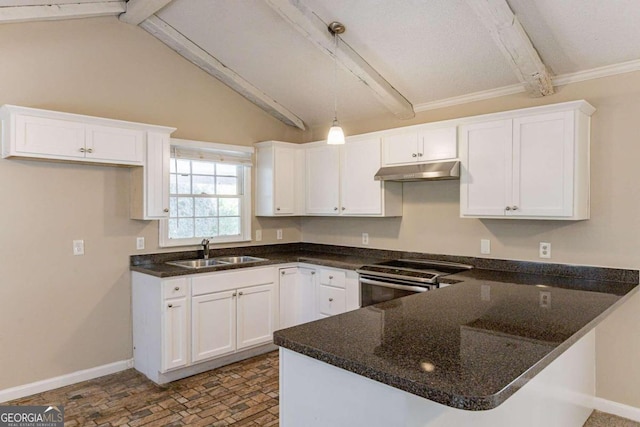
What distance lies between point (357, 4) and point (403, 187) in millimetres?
1759

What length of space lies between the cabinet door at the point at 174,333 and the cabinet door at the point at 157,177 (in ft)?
2.55

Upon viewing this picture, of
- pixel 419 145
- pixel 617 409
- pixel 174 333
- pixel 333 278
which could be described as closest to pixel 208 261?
pixel 174 333

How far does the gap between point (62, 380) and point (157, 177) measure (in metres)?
1.76

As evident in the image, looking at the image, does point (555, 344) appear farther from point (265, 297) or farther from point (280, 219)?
point (280, 219)

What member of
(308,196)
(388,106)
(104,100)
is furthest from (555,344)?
(104,100)

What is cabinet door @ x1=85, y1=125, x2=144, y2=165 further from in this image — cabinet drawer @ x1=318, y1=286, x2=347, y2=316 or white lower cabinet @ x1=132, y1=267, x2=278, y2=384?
cabinet drawer @ x1=318, y1=286, x2=347, y2=316

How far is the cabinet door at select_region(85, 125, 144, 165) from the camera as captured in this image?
3182mm

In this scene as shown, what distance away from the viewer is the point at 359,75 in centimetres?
355

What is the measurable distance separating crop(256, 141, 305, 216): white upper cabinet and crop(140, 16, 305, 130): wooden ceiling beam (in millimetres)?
420

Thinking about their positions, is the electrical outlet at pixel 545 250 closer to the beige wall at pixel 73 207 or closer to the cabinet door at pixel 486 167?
the cabinet door at pixel 486 167

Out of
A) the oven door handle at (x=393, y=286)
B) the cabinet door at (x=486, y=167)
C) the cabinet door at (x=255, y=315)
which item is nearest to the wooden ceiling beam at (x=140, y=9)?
the cabinet door at (x=255, y=315)

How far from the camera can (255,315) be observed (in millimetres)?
3918

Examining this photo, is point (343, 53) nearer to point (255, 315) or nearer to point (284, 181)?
point (284, 181)

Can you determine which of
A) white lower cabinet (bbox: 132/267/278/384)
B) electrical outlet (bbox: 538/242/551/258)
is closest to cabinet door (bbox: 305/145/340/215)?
white lower cabinet (bbox: 132/267/278/384)
